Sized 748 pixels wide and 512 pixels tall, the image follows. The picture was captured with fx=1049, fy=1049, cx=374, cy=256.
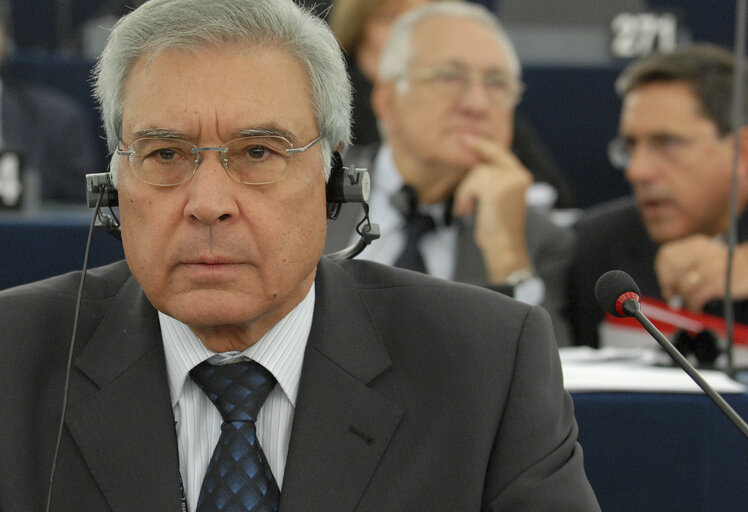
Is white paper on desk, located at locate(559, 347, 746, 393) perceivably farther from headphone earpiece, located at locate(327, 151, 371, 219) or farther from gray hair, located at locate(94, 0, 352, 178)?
gray hair, located at locate(94, 0, 352, 178)

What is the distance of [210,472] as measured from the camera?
53.9 inches

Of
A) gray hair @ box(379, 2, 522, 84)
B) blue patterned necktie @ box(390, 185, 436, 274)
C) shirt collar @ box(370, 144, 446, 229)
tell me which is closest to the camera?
blue patterned necktie @ box(390, 185, 436, 274)

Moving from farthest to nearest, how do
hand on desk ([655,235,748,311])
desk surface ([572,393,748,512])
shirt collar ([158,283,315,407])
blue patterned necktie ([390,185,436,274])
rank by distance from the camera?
blue patterned necktie ([390,185,436,274])
hand on desk ([655,235,748,311])
desk surface ([572,393,748,512])
shirt collar ([158,283,315,407])

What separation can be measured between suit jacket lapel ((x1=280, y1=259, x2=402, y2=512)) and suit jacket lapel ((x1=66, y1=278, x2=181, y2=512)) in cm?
17

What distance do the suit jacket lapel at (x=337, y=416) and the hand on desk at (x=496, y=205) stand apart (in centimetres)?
171

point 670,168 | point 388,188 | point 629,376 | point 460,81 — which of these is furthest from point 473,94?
point 629,376

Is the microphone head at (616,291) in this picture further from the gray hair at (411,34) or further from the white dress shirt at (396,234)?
the gray hair at (411,34)

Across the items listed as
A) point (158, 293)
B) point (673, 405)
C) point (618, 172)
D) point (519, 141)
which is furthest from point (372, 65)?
point (158, 293)

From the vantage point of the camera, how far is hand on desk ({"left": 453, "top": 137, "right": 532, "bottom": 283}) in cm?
323

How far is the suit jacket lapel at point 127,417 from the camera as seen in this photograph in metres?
1.36

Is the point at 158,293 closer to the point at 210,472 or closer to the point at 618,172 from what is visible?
the point at 210,472

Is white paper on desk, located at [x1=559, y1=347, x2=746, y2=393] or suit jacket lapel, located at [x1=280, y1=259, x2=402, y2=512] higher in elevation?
suit jacket lapel, located at [x1=280, y1=259, x2=402, y2=512]

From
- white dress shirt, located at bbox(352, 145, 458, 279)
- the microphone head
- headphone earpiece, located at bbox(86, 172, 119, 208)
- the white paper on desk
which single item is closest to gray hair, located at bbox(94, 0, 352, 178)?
headphone earpiece, located at bbox(86, 172, 119, 208)

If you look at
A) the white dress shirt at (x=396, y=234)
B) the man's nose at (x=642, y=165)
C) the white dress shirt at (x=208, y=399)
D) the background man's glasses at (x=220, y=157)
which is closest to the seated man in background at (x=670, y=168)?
the man's nose at (x=642, y=165)
